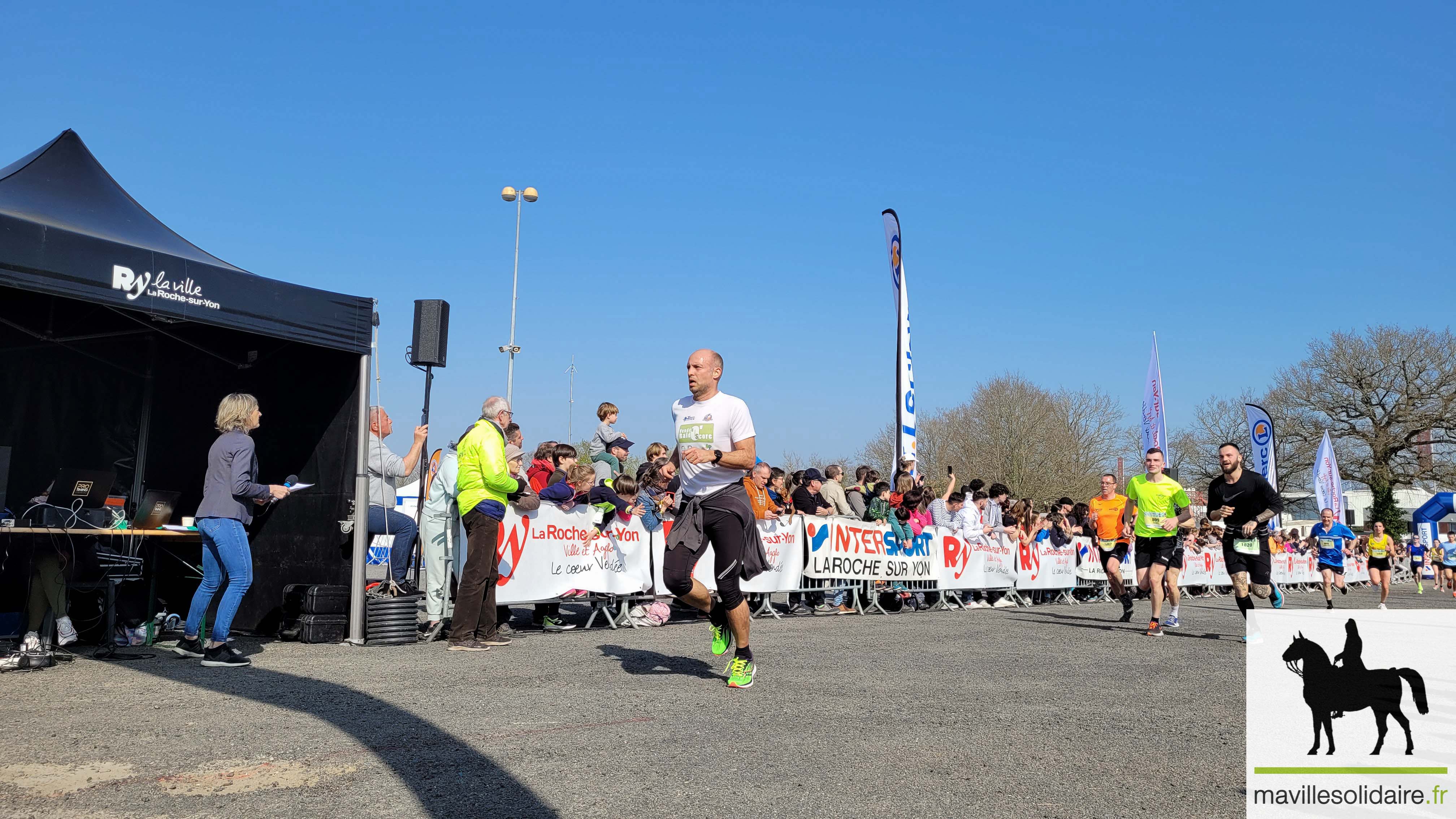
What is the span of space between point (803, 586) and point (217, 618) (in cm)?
808

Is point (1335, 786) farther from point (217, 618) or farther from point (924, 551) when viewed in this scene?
point (924, 551)

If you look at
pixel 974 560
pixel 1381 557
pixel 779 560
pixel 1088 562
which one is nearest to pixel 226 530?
pixel 779 560

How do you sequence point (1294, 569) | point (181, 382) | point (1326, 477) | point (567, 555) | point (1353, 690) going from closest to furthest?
point (1353, 690) < point (181, 382) < point (567, 555) < point (1294, 569) < point (1326, 477)

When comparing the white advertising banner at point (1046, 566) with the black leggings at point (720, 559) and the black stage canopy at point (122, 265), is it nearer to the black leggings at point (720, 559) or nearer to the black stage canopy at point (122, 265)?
the black leggings at point (720, 559)

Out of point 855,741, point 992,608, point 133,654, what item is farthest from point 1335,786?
point 992,608

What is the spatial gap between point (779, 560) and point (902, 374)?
5.39 m

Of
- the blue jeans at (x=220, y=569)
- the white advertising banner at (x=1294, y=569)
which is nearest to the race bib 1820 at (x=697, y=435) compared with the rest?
the blue jeans at (x=220, y=569)

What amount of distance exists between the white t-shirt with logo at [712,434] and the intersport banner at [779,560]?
5.92 metres

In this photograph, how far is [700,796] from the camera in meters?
3.69

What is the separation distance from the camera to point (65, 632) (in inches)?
318

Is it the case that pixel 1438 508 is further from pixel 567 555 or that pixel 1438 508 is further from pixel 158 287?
pixel 158 287

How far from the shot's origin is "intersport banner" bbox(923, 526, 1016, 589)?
15797 millimetres

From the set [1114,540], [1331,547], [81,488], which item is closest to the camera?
[81,488]

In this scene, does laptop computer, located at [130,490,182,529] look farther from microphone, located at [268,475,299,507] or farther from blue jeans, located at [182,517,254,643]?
blue jeans, located at [182,517,254,643]
